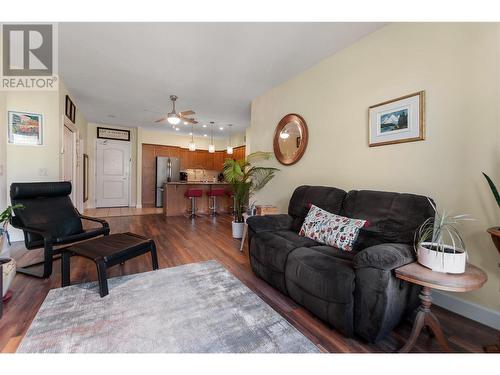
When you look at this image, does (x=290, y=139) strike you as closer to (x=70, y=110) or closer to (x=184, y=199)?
(x=184, y=199)

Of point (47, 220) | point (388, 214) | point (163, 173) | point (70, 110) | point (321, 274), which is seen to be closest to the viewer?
point (321, 274)

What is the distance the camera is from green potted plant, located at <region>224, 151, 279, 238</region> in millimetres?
3510

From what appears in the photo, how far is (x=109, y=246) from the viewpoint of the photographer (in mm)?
2047

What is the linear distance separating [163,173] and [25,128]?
404 cm

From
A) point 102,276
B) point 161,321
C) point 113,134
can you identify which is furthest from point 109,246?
point 113,134

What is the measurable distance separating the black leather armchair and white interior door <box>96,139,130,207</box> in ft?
13.6

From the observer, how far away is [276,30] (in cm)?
221

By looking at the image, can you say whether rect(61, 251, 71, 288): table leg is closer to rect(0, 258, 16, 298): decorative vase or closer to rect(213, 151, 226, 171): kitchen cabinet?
rect(0, 258, 16, 298): decorative vase

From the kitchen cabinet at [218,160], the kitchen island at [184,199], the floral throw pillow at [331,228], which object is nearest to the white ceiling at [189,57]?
the floral throw pillow at [331,228]

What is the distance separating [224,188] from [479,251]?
550 cm

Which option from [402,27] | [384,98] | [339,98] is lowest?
[384,98]

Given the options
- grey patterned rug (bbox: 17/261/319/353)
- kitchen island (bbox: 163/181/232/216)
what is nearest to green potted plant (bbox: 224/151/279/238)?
grey patterned rug (bbox: 17/261/319/353)
